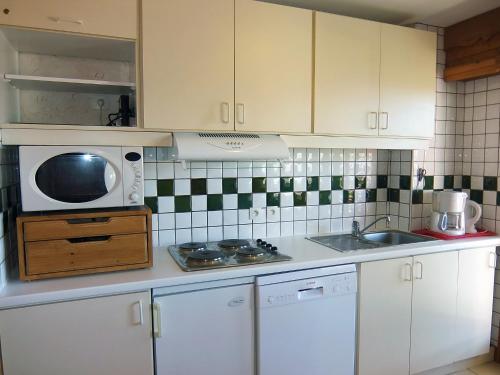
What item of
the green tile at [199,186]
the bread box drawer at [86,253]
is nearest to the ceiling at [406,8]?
the green tile at [199,186]

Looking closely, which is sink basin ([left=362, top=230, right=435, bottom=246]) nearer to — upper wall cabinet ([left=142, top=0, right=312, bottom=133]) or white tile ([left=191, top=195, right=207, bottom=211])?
upper wall cabinet ([left=142, top=0, right=312, bottom=133])

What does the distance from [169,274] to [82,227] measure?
43cm

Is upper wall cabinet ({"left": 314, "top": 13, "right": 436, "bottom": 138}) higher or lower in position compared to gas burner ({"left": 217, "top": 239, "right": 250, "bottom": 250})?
higher

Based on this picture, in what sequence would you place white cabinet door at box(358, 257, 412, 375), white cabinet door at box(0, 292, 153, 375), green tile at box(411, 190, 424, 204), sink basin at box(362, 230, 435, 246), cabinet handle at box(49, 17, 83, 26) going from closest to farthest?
white cabinet door at box(0, 292, 153, 375)
cabinet handle at box(49, 17, 83, 26)
white cabinet door at box(358, 257, 412, 375)
sink basin at box(362, 230, 435, 246)
green tile at box(411, 190, 424, 204)

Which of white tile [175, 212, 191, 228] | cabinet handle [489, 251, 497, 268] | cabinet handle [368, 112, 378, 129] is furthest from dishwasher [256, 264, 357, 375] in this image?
cabinet handle [489, 251, 497, 268]

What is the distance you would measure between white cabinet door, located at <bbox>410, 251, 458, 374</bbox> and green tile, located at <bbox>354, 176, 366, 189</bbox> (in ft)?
2.32

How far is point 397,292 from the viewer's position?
2064 mm

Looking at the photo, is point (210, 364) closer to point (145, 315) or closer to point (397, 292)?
point (145, 315)

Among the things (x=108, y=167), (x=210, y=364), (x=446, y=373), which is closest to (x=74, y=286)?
(x=108, y=167)

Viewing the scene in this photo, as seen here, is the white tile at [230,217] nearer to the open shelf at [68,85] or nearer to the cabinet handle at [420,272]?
the open shelf at [68,85]

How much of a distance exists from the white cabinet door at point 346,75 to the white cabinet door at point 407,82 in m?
0.07

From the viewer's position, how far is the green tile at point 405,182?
2.54 metres

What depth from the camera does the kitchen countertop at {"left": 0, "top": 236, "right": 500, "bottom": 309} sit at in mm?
1410

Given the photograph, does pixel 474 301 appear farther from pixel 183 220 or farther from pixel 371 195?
pixel 183 220
